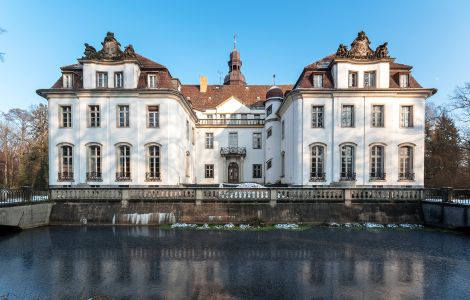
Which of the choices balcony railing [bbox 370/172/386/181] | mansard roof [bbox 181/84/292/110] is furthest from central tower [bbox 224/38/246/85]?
balcony railing [bbox 370/172/386/181]

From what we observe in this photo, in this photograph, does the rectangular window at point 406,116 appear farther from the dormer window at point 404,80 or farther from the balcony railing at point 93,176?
the balcony railing at point 93,176

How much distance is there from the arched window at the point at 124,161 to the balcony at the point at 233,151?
37.9 ft

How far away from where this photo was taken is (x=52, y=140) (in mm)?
21188

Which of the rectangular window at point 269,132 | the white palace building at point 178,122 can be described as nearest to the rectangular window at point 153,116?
the white palace building at point 178,122

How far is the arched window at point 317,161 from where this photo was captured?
21.3 meters

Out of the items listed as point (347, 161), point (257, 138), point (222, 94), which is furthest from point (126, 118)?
point (347, 161)

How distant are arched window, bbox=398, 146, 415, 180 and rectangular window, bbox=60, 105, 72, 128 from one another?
87.3ft

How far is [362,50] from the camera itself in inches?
851

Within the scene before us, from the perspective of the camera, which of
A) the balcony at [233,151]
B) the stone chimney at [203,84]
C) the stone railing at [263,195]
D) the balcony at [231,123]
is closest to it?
the stone railing at [263,195]

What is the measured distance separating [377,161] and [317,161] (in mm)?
4788

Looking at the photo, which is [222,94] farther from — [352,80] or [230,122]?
[352,80]

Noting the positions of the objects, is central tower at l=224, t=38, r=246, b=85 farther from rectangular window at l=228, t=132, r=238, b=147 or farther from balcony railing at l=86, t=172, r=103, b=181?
balcony railing at l=86, t=172, r=103, b=181

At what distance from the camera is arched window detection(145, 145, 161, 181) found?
21.0 m

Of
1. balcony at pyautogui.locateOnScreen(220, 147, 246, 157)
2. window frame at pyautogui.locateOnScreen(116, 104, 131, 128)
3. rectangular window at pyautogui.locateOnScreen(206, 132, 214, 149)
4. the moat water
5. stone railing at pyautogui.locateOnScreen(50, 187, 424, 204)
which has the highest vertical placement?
window frame at pyautogui.locateOnScreen(116, 104, 131, 128)
